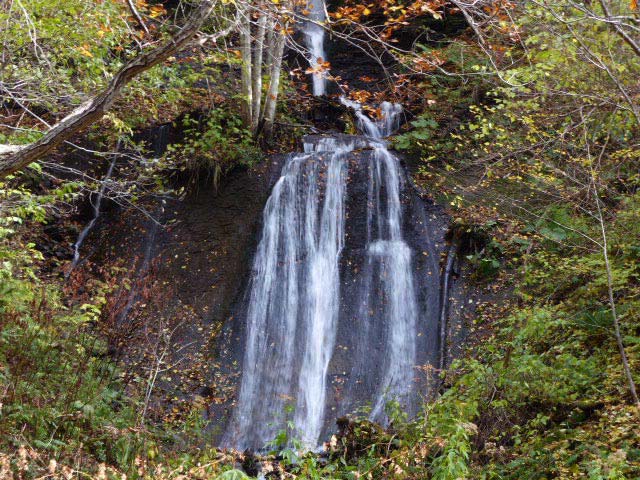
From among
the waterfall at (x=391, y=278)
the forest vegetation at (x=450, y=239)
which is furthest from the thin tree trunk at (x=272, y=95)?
the waterfall at (x=391, y=278)

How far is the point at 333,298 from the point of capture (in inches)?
366

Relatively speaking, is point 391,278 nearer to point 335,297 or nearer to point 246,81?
point 335,297

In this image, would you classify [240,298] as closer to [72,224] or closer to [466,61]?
[72,224]

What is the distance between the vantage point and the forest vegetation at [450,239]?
158 inches

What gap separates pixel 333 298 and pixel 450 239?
2434mm

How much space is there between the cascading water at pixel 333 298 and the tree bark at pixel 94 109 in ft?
14.9

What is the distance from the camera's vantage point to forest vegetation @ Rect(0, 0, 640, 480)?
4.00m

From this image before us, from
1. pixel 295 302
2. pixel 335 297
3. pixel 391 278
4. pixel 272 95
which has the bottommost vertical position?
pixel 295 302

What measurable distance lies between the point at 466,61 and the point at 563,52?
19.8 ft

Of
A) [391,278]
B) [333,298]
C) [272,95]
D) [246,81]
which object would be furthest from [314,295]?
[246,81]

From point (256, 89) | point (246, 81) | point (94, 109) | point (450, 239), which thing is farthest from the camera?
point (256, 89)

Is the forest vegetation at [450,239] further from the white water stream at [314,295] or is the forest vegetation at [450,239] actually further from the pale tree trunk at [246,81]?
the white water stream at [314,295]

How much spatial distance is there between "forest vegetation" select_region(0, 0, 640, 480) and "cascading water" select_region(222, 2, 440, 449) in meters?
0.72

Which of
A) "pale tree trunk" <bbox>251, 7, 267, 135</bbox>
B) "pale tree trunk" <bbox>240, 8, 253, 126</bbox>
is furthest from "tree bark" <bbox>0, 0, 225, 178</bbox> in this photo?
"pale tree trunk" <bbox>251, 7, 267, 135</bbox>
